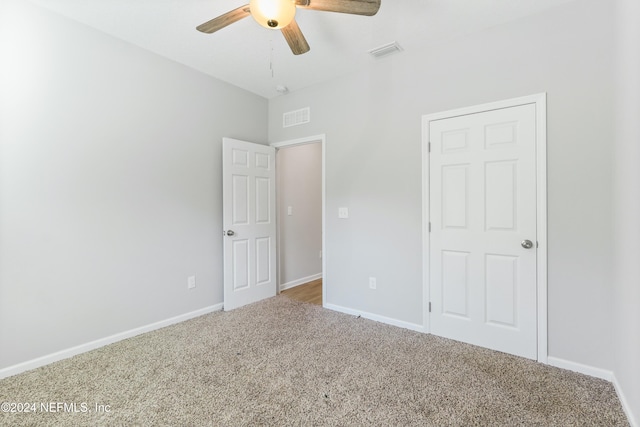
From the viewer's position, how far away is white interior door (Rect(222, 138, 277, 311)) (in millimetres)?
3344

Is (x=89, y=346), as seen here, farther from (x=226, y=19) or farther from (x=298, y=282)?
(x=226, y=19)

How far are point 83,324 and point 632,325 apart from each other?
3.74 metres

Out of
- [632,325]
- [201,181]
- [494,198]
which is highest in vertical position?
[201,181]

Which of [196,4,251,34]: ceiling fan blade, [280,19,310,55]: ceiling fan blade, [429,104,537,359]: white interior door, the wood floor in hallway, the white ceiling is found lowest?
the wood floor in hallway

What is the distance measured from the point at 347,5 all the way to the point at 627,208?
1.99 meters

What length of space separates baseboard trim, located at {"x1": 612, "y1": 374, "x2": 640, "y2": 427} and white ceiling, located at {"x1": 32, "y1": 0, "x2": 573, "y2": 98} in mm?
2636

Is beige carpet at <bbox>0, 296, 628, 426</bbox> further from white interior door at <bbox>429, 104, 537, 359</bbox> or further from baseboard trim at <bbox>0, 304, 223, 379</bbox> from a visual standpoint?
white interior door at <bbox>429, 104, 537, 359</bbox>

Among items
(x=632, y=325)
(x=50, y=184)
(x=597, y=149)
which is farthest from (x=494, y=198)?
(x=50, y=184)

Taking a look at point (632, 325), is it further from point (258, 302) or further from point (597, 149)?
point (258, 302)

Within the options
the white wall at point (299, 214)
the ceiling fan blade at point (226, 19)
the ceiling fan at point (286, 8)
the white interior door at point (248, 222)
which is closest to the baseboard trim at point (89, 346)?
the white interior door at point (248, 222)

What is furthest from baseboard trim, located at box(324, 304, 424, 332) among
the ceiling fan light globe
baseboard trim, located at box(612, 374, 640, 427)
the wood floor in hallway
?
the ceiling fan light globe

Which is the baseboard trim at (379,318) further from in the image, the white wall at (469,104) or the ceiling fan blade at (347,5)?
the ceiling fan blade at (347,5)

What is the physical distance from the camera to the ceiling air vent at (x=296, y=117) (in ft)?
11.6

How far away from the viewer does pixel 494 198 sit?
238cm
